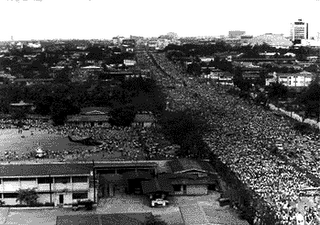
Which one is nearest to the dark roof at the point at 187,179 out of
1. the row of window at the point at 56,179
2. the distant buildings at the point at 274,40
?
the row of window at the point at 56,179

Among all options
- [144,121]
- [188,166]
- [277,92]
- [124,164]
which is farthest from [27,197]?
[277,92]

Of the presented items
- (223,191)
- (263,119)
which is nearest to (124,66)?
(263,119)

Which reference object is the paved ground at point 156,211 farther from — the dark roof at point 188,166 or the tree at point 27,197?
the dark roof at point 188,166

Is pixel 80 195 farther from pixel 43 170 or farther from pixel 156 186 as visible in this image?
pixel 156 186

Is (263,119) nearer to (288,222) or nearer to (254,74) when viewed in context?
(288,222)

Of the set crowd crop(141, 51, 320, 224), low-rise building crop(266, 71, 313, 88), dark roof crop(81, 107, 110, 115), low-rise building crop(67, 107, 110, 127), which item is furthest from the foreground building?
low-rise building crop(266, 71, 313, 88)
